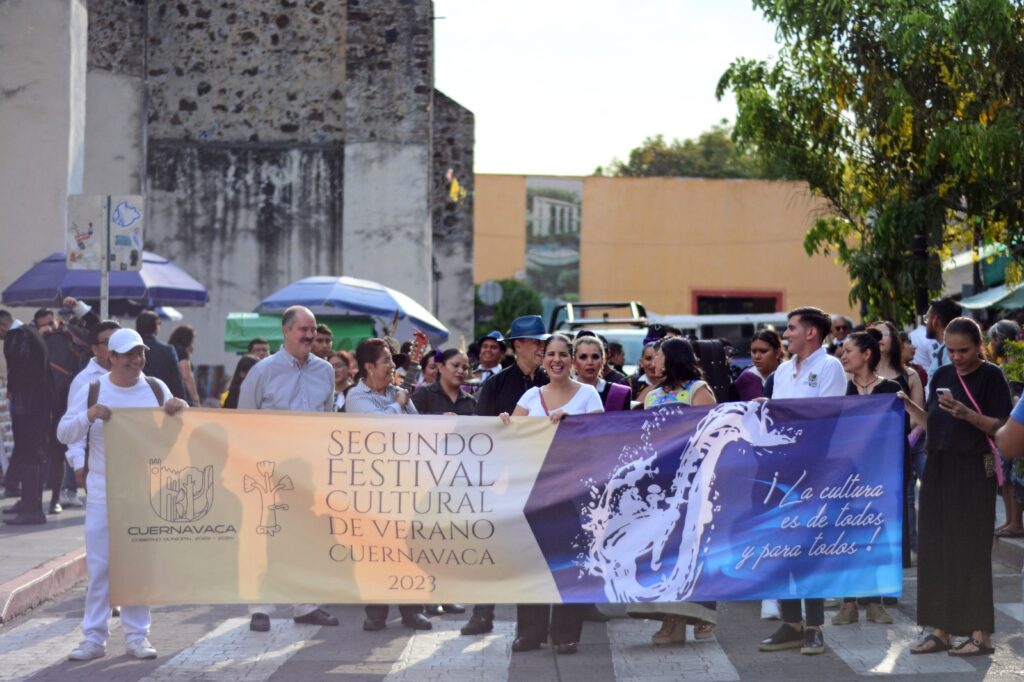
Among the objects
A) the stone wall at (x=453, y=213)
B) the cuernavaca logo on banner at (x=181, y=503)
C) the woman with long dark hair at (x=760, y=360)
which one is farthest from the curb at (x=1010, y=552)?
the stone wall at (x=453, y=213)

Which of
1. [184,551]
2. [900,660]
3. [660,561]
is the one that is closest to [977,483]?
[900,660]

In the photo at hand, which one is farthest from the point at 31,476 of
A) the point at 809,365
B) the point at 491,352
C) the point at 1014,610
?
the point at 1014,610

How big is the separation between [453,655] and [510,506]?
3.02ft

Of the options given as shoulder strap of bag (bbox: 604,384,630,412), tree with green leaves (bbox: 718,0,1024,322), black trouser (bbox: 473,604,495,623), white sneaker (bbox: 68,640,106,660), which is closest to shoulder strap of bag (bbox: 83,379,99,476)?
white sneaker (bbox: 68,640,106,660)

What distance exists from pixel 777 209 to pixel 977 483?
2052 inches

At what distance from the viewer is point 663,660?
9.05 m

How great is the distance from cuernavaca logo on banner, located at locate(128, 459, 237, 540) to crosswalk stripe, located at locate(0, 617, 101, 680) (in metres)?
0.86

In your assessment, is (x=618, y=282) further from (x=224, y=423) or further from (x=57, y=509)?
(x=224, y=423)

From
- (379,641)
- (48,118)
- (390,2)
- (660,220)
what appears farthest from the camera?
(660,220)

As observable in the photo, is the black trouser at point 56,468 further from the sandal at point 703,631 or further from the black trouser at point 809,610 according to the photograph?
the black trouser at point 809,610

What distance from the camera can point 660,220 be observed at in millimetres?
60031

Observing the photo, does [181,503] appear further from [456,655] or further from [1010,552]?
[1010,552]

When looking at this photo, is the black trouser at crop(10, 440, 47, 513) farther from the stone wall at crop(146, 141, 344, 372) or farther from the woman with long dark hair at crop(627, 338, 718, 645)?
the stone wall at crop(146, 141, 344, 372)

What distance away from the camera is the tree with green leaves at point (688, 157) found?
286 ft
